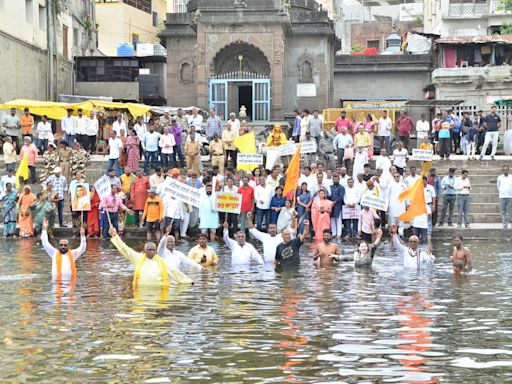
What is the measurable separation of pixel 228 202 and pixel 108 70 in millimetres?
26026

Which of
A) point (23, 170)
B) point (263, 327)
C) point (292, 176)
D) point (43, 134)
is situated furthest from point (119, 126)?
point (263, 327)

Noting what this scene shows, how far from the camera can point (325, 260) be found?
2127 centimetres

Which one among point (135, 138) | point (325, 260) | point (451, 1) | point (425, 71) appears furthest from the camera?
point (451, 1)

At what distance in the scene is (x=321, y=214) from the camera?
26328mm

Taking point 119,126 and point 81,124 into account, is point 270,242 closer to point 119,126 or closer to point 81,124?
point 119,126

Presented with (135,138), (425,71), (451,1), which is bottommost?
(135,138)

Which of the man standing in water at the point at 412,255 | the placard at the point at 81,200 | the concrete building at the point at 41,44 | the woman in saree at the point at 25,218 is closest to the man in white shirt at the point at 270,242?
the man standing in water at the point at 412,255

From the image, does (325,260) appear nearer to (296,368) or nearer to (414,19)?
(296,368)

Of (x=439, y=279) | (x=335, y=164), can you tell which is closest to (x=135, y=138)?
(x=335, y=164)

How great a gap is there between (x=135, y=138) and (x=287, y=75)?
1417 centimetres

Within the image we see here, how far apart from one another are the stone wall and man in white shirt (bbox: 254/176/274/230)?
16236 millimetres

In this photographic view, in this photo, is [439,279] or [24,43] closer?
[439,279]

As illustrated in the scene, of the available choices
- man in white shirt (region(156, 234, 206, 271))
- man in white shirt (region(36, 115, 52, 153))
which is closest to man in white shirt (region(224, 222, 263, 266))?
man in white shirt (region(156, 234, 206, 271))

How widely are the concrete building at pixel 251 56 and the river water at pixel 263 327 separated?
2067cm
